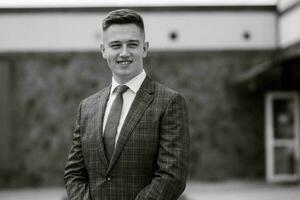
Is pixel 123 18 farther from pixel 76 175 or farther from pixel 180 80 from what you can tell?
pixel 180 80

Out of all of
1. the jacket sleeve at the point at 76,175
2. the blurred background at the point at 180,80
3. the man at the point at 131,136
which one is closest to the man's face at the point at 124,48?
the man at the point at 131,136

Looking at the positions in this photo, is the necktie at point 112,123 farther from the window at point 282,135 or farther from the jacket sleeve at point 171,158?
the window at point 282,135

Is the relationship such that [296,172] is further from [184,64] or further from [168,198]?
[168,198]

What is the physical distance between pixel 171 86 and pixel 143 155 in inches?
447

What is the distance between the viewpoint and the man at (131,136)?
2.31m

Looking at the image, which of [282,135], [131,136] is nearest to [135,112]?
[131,136]

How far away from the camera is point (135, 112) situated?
241cm

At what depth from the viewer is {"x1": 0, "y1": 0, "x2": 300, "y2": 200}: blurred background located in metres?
13.3

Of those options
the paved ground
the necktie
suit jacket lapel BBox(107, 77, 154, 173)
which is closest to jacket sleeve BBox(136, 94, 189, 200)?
suit jacket lapel BBox(107, 77, 154, 173)

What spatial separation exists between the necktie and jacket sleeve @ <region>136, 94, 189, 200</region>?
0.71ft

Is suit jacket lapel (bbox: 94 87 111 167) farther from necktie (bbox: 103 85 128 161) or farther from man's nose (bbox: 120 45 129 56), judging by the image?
man's nose (bbox: 120 45 129 56)

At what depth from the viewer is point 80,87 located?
13547 mm

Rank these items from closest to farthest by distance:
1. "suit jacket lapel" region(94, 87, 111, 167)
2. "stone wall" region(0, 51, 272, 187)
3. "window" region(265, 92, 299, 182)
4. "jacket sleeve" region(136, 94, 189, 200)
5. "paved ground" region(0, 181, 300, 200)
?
"jacket sleeve" region(136, 94, 189, 200) → "suit jacket lapel" region(94, 87, 111, 167) → "paved ground" region(0, 181, 300, 200) → "window" region(265, 92, 299, 182) → "stone wall" region(0, 51, 272, 187)

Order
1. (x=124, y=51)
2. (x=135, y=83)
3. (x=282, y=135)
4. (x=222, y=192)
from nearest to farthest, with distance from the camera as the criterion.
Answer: (x=124, y=51) → (x=135, y=83) → (x=222, y=192) → (x=282, y=135)
